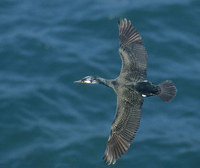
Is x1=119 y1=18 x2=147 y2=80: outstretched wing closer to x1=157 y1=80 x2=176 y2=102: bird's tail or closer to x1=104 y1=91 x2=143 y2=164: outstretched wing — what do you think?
x1=157 y1=80 x2=176 y2=102: bird's tail

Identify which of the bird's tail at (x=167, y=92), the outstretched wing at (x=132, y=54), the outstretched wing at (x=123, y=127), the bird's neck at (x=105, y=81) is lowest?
the outstretched wing at (x=123, y=127)

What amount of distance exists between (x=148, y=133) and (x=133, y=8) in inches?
229

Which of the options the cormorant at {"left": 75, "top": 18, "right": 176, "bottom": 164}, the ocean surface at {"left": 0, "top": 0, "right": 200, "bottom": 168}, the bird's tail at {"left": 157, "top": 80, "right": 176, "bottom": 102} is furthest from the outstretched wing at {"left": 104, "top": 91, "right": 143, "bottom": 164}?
the ocean surface at {"left": 0, "top": 0, "right": 200, "bottom": 168}

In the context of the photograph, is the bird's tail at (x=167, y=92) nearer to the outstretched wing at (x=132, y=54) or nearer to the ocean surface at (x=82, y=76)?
the outstretched wing at (x=132, y=54)

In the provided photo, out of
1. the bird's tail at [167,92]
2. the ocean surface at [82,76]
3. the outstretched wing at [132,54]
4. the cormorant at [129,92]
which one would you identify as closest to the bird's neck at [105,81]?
the cormorant at [129,92]

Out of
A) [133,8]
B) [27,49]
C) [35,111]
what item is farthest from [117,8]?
[35,111]

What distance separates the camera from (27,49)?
20.9 metres

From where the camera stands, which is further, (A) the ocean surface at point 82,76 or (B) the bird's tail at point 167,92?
(A) the ocean surface at point 82,76

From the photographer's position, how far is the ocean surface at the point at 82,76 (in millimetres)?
18297

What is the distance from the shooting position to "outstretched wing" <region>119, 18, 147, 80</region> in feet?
49.9

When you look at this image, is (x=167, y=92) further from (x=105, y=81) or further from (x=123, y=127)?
(x=105, y=81)

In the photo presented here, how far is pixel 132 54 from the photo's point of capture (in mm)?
15500

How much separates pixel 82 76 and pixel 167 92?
19.2 ft

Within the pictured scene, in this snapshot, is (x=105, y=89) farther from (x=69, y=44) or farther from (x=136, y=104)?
(x=136, y=104)
